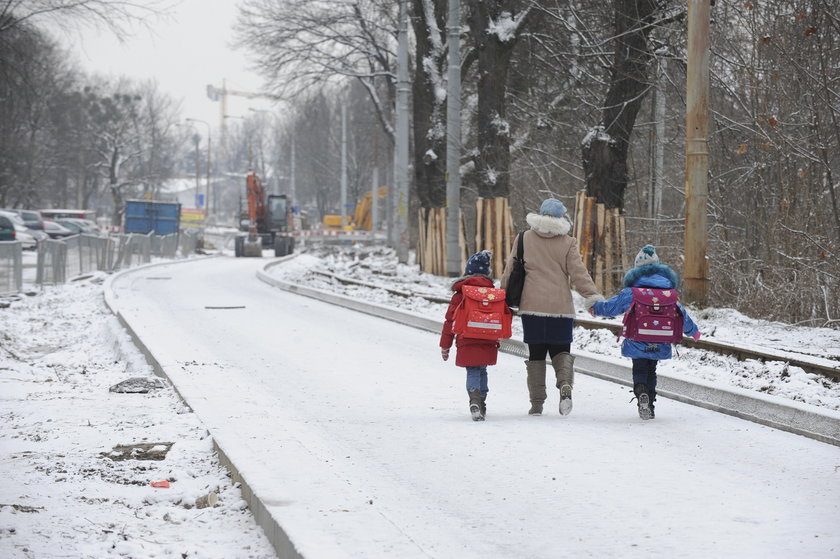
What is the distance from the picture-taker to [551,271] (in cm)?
817

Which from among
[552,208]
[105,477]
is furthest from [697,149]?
[105,477]

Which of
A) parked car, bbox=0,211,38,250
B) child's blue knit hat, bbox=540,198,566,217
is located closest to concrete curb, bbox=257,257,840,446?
child's blue knit hat, bbox=540,198,566,217

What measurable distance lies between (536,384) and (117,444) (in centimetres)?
318

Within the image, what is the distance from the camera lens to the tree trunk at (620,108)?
60.0ft

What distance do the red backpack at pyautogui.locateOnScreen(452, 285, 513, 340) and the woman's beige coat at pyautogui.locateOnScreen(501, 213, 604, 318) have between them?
1.02 ft

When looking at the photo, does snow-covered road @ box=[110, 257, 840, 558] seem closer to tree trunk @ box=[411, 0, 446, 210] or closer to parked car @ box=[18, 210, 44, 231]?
tree trunk @ box=[411, 0, 446, 210]

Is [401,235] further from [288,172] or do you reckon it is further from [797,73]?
[288,172]

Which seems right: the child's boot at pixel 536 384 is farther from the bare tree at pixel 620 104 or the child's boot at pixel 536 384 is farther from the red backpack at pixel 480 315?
the bare tree at pixel 620 104

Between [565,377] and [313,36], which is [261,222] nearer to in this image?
[313,36]

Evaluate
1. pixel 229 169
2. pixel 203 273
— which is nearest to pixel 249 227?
pixel 203 273

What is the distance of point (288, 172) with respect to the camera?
379 ft

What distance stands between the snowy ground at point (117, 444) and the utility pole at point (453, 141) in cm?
1022

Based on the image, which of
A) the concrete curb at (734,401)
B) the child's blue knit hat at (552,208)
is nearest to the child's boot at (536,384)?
the child's blue knit hat at (552,208)

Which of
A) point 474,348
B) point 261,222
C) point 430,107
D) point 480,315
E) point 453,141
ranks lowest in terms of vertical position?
point 474,348
